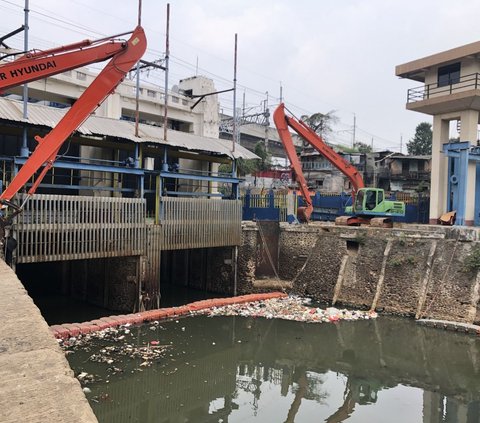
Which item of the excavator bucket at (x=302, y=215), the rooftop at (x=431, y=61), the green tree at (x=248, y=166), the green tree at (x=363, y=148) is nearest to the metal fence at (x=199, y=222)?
the excavator bucket at (x=302, y=215)

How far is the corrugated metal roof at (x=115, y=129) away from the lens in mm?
11668

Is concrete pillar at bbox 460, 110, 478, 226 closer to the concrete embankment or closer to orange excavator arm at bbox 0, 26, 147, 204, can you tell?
the concrete embankment

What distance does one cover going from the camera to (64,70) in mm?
10391

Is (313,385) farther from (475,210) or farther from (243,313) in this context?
(475,210)

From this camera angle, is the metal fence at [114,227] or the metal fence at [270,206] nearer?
the metal fence at [114,227]

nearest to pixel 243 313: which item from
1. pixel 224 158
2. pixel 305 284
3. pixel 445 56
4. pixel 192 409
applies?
pixel 305 284

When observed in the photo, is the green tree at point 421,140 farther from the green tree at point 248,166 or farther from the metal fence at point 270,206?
the metal fence at point 270,206

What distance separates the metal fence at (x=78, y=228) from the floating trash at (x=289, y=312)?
3183 millimetres

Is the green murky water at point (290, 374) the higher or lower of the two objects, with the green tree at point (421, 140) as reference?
lower

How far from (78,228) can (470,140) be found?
57.4 feet

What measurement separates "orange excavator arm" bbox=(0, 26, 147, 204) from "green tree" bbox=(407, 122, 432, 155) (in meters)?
37.8

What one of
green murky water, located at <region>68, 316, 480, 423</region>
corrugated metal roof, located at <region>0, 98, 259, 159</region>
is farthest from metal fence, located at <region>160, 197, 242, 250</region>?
green murky water, located at <region>68, 316, 480, 423</region>

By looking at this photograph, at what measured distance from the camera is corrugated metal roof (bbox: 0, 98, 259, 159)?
38.3ft

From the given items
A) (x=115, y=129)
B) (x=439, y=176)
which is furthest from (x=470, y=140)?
(x=115, y=129)
